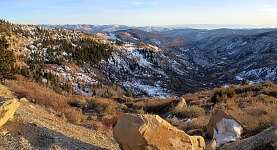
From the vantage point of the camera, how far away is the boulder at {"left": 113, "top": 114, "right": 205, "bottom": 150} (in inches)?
302

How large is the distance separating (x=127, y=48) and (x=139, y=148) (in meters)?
138

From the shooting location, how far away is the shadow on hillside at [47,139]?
797cm

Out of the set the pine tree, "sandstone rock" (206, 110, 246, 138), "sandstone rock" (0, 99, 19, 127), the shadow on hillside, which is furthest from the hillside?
the pine tree

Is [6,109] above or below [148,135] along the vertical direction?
above

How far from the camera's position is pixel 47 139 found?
8359 millimetres

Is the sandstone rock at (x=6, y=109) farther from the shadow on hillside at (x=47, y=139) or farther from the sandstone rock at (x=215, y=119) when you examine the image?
the sandstone rock at (x=215, y=119)

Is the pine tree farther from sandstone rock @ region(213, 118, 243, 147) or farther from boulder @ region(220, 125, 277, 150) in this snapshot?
boulder @ region(220, 125, 277, 150)

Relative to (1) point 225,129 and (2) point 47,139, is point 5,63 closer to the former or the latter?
(2) point 47,139

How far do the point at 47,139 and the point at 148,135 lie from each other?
9.53ft

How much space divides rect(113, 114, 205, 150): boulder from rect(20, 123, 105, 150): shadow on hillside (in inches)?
52.1

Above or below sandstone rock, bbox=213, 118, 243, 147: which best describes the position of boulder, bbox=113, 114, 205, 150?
above

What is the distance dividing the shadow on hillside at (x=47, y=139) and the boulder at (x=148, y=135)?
1.32 meters

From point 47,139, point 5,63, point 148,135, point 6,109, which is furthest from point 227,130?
point 5,63

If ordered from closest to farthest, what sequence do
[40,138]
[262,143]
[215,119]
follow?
[262,143] → [40,138] → [215,119]
